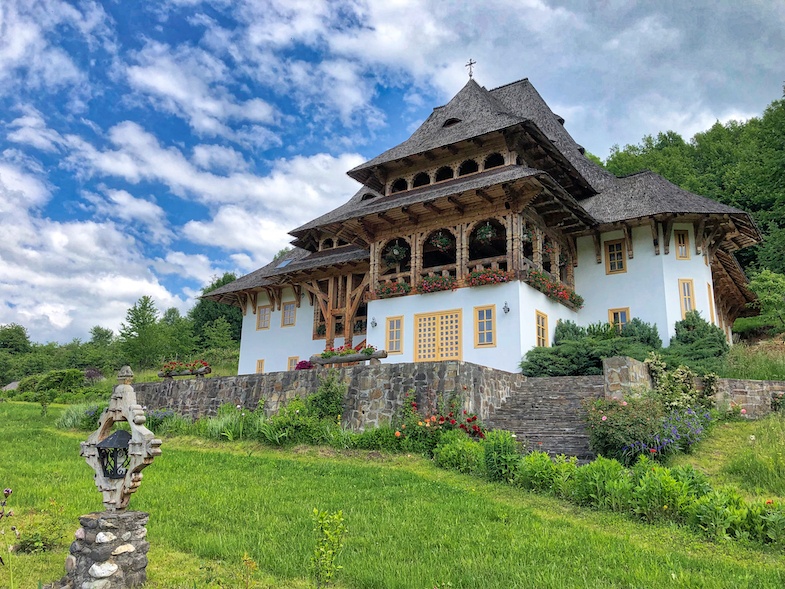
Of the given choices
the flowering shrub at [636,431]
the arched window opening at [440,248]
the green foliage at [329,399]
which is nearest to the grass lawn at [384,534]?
the flowering shrub at [636,431]

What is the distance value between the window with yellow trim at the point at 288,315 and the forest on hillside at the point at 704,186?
1440 centimetres

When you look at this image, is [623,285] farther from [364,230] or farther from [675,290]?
[364,230]

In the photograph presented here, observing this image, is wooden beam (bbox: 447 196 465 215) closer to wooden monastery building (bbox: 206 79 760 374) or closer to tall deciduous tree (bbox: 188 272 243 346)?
wooden monastery building (bbox: 206 79 760 374)

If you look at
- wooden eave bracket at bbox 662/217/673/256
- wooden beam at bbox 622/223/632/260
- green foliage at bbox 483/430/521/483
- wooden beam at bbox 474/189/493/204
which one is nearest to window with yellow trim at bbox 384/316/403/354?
wooden beam at bbox 474/189/493/204

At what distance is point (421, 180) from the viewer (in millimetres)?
21031

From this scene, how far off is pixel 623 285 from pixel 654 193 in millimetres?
3124

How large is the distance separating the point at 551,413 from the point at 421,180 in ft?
36.1

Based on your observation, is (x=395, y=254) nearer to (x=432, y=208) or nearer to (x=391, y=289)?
(x=391, y=289)

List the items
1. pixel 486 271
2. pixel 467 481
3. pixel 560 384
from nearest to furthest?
pixel 467 481, pixel 560 384, pixel 486 271

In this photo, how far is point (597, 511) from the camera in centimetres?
709

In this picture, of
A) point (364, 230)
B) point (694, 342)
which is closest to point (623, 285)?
point (694, 342)

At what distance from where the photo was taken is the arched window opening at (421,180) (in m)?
20.8

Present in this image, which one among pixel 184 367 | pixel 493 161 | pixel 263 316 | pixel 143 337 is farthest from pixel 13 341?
pixel 493 161

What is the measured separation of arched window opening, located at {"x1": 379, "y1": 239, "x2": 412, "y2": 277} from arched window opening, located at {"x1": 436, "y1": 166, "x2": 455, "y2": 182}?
96.2 inches
